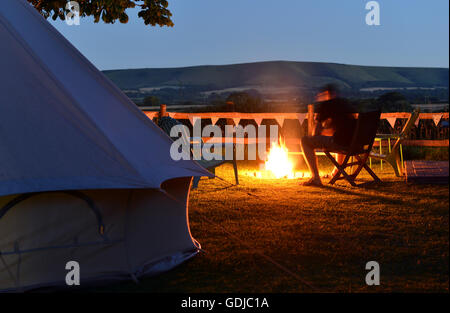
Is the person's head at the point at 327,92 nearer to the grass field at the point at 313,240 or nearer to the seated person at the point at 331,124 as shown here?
the seated person at the point at 331,124

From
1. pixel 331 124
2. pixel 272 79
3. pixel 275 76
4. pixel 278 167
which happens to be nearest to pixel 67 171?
pixel 331 124

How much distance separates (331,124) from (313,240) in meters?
3.48

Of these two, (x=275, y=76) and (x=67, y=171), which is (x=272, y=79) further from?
(x=67, y=171)

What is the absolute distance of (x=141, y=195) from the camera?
3.63 m

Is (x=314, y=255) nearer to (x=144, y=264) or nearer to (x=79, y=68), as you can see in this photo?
(x=144, y=264)

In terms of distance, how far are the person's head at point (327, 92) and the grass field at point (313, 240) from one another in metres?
1.35

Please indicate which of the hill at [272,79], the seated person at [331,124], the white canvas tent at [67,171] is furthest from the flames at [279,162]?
the hill at [272,79]

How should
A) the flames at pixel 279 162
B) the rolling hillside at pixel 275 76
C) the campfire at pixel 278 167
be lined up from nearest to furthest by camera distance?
1. the campfire at pixel 278 167
2. the flames at pixel 279 162
3. the rolling hillside at pixel 275 76

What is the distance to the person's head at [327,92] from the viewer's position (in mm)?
7777

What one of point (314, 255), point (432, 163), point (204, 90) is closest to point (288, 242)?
point (314, 255)

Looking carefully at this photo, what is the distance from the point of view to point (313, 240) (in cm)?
469

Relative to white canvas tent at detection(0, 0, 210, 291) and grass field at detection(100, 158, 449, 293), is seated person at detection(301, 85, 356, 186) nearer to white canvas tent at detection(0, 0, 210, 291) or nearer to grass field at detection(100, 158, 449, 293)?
grass field at detection(100, 158, 449, 293)
